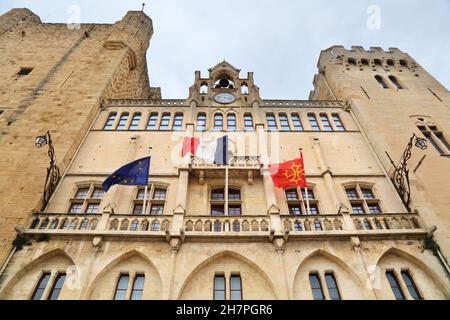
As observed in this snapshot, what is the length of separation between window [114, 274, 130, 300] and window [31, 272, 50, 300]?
2.52 metres

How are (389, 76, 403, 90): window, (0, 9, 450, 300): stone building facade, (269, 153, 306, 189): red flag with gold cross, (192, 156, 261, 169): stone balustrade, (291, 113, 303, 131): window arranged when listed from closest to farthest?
(0, 9, 450, 300): stone building facade → (269, 153, 306, 189): red flag with gold cross → (192, 156, 261, 169): stone balustrade → (291, 113, 303, 131): window → (389, 76, 403, 90): window

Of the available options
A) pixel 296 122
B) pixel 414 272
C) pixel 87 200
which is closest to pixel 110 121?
pixel 87 200

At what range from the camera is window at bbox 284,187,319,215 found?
46.3 feet

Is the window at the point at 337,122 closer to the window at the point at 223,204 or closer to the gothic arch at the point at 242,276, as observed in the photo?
the window at the point at 223,204

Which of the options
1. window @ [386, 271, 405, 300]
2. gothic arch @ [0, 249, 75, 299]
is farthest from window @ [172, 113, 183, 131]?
window @ [386, 271, 405, 300]

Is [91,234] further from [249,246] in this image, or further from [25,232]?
[249,246]

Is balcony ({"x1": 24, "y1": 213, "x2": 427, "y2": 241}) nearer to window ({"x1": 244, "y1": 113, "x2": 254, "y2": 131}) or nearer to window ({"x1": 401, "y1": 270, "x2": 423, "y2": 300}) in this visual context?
window ({"x1": 401, "y1": 270, "x2": 423, "y2": 300})

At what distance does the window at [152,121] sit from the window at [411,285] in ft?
47.6

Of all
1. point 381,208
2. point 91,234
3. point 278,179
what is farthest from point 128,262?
point 381,208

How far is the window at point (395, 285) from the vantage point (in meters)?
10.7

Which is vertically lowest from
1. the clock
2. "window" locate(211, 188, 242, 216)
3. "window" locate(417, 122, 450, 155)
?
"window" locate(211, 188, 242, 216)

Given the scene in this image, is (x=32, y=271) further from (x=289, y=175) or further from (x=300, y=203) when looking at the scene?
(x=300, y=203)

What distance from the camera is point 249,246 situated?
38.7 ft
